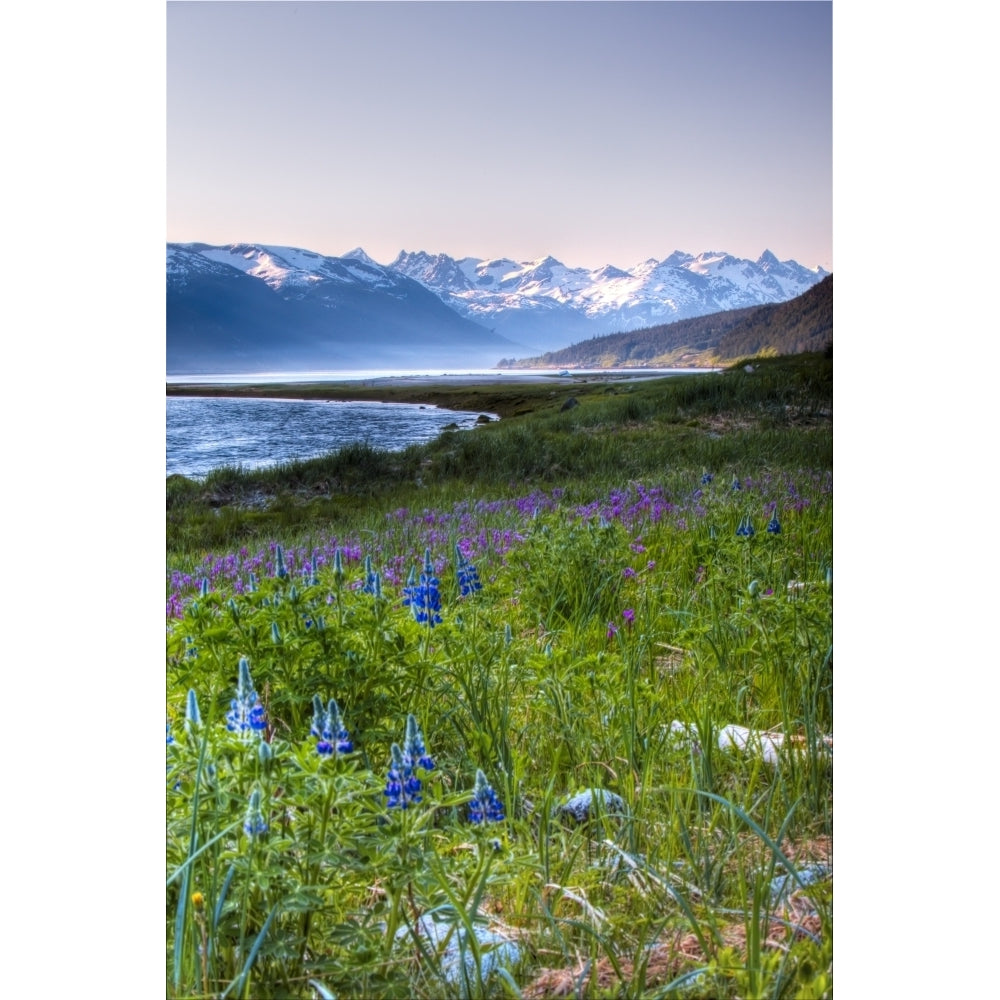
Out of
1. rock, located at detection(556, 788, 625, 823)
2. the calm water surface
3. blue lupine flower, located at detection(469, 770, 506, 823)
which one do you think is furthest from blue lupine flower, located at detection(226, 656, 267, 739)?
the calm water surface

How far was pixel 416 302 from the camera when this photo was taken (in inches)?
144

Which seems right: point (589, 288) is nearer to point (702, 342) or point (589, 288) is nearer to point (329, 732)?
point (702, 342)

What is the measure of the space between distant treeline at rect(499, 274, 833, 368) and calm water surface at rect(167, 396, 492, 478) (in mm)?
518

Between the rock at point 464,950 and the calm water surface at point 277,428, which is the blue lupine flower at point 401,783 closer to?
the rock at point 464,950

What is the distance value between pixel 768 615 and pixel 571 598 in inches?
31.7

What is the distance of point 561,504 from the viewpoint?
412cm

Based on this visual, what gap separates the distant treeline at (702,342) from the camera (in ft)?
12.6

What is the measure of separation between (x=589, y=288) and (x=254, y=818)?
270cm

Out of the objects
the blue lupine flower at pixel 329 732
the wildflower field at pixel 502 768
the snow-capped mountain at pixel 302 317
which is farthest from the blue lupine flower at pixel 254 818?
the snow-capped mountain at pixel 302 317

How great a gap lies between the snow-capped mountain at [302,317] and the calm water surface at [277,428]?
17cm

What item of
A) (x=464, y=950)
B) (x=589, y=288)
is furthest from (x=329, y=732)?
(x=589, y=288)
